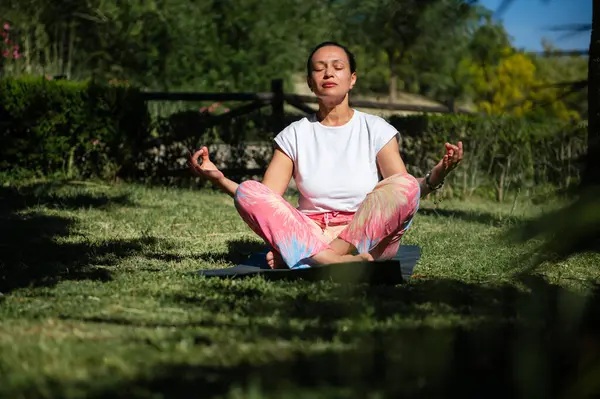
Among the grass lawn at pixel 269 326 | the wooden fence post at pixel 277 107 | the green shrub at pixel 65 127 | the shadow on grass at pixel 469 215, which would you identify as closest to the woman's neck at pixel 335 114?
the grass lawn at pixel 269 326

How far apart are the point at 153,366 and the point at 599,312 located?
4.11 ft

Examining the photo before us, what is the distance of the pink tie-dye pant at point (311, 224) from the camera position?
4074 millimetres

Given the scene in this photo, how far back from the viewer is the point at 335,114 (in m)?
4.58

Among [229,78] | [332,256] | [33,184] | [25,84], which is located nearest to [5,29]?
[25,84]

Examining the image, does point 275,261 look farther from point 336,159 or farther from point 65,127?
point 65,127

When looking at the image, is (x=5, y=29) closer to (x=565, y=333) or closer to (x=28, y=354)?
(x=28, y=354)

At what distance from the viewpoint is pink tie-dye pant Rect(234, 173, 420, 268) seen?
4074mm

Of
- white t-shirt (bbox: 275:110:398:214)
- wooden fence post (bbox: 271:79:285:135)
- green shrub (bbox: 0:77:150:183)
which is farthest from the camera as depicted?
wooden fence post (bbox: 271:79:285:135)

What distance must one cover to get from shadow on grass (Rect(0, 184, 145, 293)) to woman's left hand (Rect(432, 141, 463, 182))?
1784 mm

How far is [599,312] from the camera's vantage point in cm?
158

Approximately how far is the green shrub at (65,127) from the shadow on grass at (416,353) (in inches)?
261

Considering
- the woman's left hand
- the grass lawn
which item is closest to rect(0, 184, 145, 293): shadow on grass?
the grass lawn

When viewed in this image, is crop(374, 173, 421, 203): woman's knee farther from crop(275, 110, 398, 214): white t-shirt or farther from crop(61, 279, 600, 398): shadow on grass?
crop(61, 279, 600, 398): shadow on grass

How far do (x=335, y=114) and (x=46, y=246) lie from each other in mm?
2168
